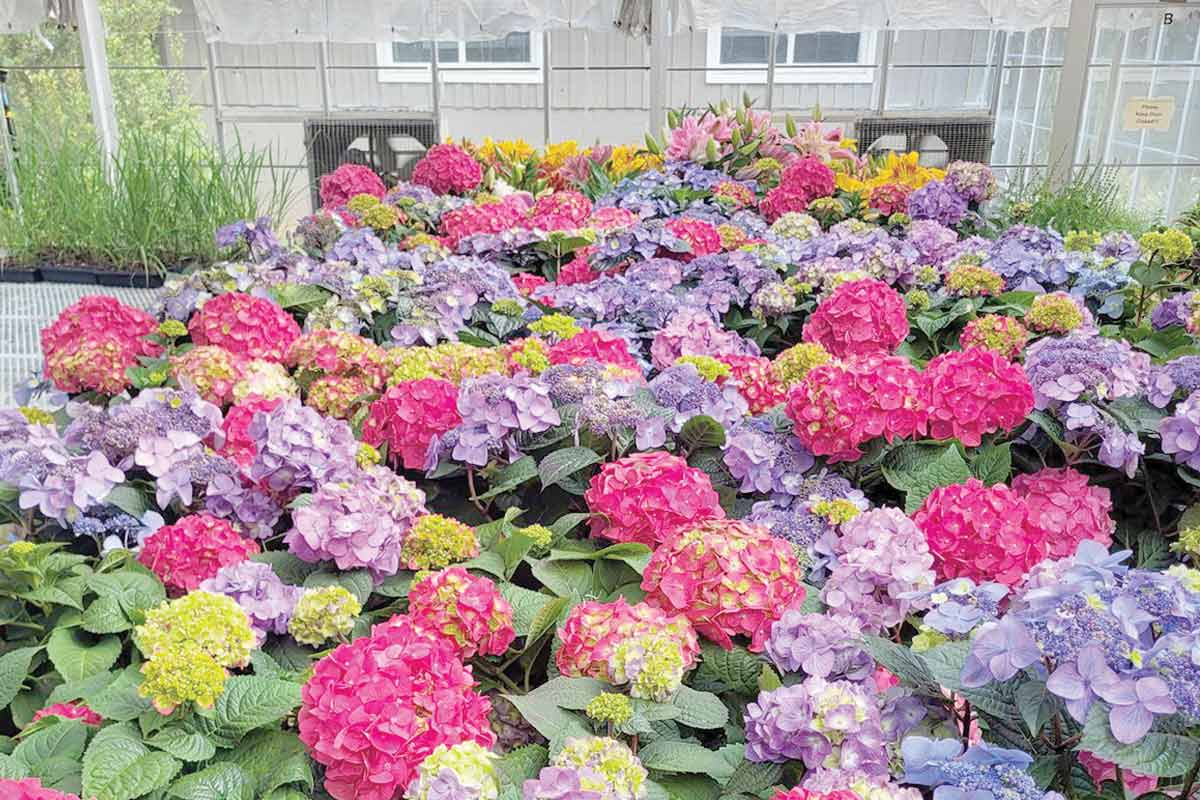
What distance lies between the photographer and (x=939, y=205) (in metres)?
2.58

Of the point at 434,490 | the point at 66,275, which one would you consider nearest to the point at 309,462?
the point at 434,490

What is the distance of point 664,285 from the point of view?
2.06 meters

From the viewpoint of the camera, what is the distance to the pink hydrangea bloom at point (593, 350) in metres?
1.54

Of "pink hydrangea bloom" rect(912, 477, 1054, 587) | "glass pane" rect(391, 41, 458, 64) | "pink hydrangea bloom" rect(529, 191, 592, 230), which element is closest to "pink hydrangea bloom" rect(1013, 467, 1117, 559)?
"pink hydrangea bloom" rect(912, 477, 1054, 587)

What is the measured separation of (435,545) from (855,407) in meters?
Result: 0.58

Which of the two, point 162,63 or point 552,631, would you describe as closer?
point 552,631

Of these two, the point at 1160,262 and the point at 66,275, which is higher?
the point at 1160,262

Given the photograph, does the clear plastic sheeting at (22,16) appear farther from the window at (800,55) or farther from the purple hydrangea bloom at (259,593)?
the purple hydrangea bloom at (259,593)

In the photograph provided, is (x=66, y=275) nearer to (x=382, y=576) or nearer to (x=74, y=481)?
(x=74, y=481)

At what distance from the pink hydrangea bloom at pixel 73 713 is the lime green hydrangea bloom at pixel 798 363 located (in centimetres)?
106

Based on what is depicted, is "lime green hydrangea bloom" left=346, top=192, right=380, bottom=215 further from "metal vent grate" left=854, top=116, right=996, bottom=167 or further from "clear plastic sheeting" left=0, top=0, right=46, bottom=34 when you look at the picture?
"metal vent grate" left=854, top=116, right=996, bottom=167

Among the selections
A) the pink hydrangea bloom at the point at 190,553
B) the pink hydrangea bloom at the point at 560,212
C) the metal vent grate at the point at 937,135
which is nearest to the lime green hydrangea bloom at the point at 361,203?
the pink hydrangea bloom at the point at 560,212

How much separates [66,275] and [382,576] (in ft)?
7.79

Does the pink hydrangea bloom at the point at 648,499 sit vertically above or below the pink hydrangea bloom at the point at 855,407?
below
